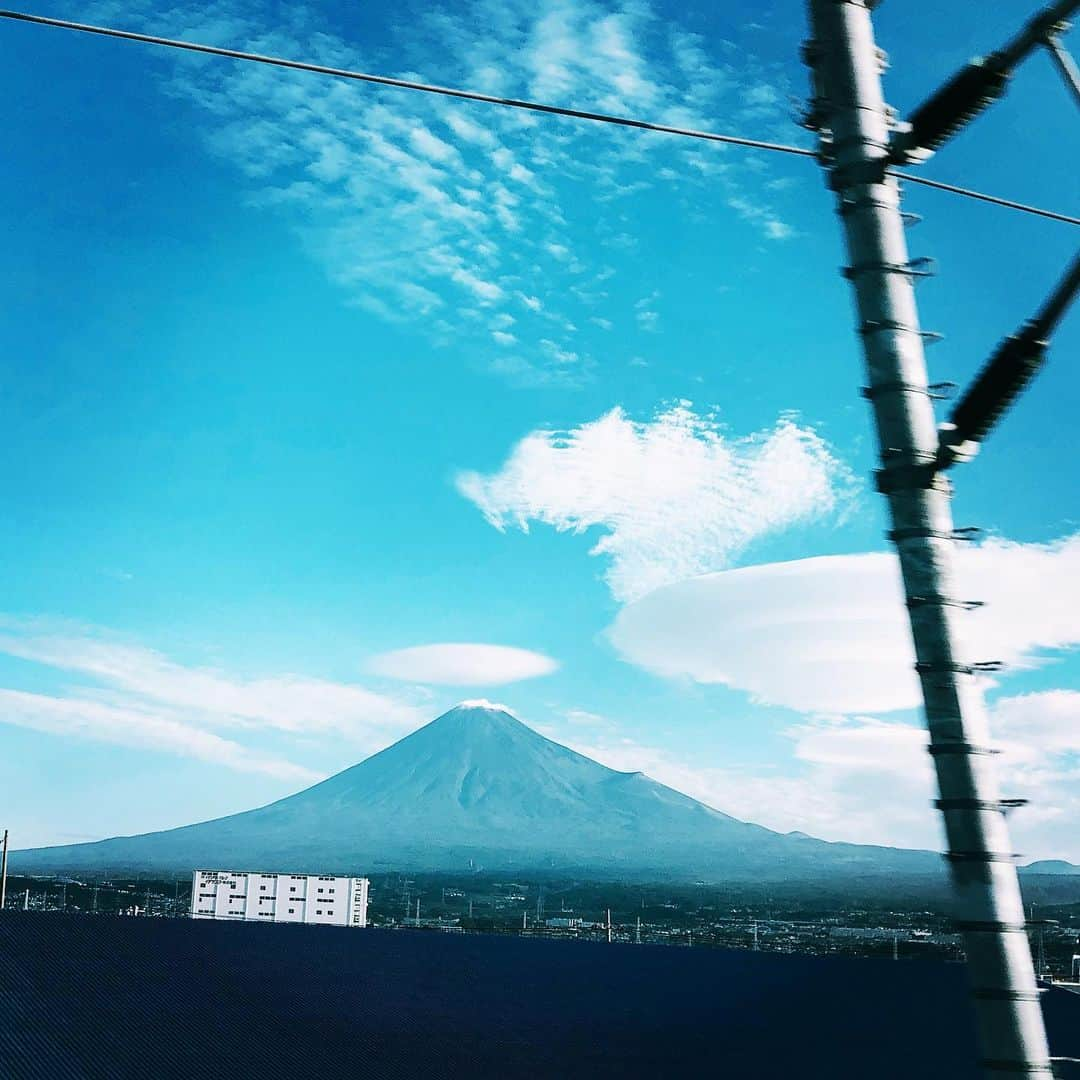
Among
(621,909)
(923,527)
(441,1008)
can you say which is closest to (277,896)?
(621,909)

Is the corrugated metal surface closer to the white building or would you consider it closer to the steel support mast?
the steel support mast

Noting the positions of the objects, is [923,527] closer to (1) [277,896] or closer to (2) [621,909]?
(1) [277,896]

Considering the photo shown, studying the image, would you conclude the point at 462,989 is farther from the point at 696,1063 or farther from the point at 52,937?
the point at 52,937

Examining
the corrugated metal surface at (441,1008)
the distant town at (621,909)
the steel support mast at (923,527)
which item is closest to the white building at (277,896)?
the distant town at (621,909)

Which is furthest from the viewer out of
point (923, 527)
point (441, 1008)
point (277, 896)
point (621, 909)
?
point (621, 909)

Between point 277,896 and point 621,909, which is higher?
point 277,896

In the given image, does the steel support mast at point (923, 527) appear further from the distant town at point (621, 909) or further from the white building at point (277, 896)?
the white building at point (277, 896)

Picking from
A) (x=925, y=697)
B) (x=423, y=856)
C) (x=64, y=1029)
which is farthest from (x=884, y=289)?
(x=423, y=856)
